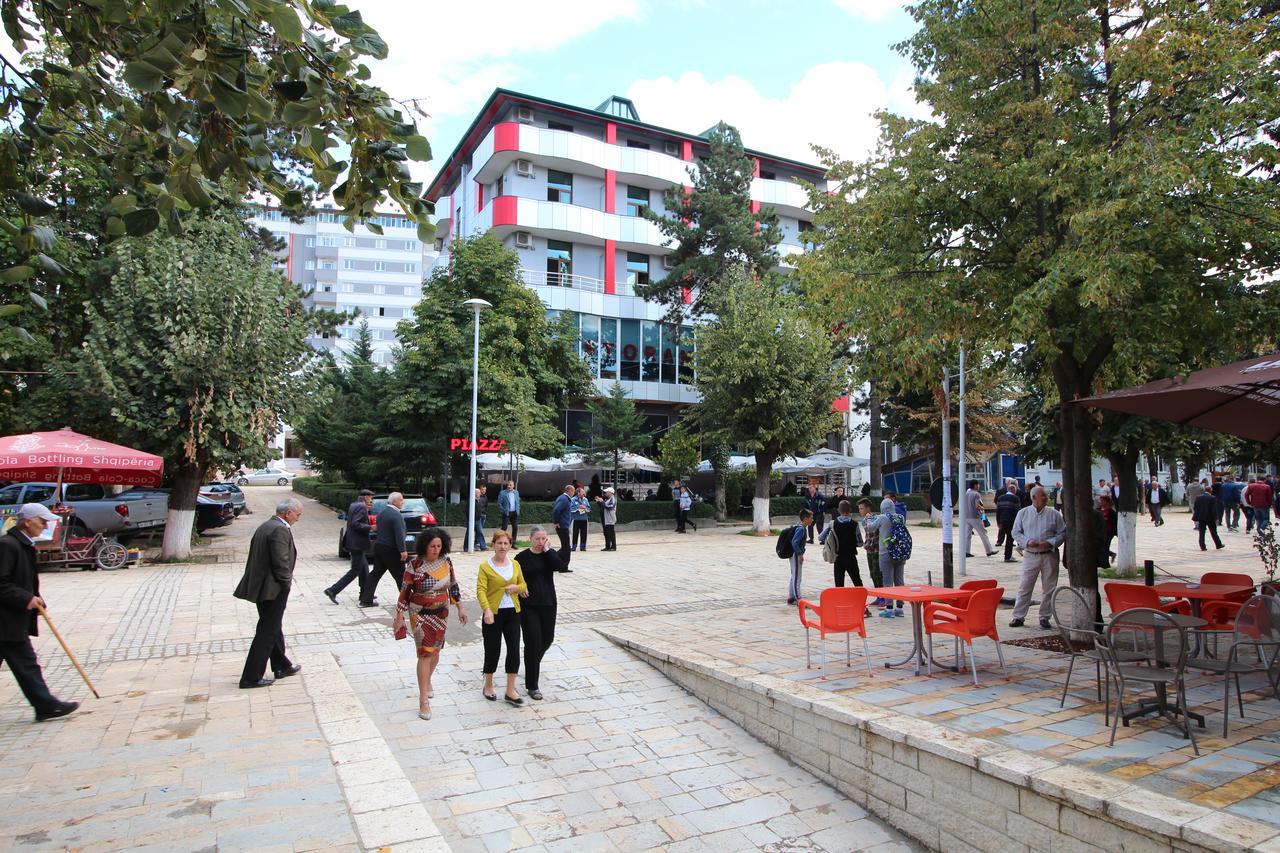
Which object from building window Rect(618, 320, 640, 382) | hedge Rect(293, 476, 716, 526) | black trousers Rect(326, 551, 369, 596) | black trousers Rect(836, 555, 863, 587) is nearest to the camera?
black trousers Rect(836, 555, 863, 587)

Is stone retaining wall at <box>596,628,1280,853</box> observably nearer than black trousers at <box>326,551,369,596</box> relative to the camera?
Yes

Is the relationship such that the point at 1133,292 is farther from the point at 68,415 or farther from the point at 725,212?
the point at 725,212

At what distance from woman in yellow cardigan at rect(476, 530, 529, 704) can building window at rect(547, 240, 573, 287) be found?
28484mm

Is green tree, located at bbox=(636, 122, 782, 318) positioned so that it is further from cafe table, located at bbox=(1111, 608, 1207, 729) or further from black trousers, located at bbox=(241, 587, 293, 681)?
cafe table, located at bbox=(1111, 608, 1207, 729)

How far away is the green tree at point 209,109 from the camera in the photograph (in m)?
3.12

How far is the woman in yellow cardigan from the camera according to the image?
6.82 m

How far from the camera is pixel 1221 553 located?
17062 millimetres

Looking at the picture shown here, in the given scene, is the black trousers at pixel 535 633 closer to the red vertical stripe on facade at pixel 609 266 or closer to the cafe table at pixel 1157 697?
the cafe table at pixel 1157 697

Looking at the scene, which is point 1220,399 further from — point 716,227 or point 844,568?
point 716,227

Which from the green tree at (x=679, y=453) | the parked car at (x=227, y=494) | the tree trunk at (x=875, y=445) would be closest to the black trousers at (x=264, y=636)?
the green tree at (x=679, y=453)

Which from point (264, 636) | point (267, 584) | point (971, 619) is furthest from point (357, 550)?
point (971, 619)

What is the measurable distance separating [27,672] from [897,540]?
915cm

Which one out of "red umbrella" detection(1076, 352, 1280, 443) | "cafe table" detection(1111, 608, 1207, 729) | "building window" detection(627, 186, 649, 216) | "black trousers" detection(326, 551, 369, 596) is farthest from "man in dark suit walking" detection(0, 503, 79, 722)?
"building window" detection(627, 186, 649, 216)

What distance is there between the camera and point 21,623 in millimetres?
6113
